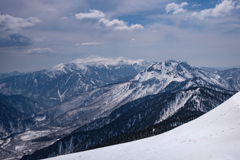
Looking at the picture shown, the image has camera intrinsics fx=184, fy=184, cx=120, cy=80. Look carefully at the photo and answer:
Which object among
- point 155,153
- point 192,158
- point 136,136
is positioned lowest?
point 136,136

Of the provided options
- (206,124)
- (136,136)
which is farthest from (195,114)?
(206,124)

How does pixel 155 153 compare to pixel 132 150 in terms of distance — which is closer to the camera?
pixel 155 153

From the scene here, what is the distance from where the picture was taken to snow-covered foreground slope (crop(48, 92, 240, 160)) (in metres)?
29.8

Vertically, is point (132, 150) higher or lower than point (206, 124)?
lower

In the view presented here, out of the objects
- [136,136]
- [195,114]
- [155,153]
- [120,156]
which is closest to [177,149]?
[155,153]

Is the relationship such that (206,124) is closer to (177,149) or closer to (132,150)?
(177,149)

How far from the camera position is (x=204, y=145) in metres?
33.8

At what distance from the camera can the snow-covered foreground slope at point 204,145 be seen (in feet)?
97.7

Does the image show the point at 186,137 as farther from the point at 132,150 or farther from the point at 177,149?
the point at 132,150

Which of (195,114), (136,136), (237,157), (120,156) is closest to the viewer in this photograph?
(237,157)

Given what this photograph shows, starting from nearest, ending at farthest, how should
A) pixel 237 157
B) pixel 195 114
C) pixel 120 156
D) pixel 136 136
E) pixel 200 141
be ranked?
pixel 237 157 < pixel 200 141 < pixel 120 156 < pixel 136 136 < pixel 195 114

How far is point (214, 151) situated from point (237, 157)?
13.0 ft

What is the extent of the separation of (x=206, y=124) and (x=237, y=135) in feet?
34.5

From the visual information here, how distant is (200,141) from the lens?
119 ft
